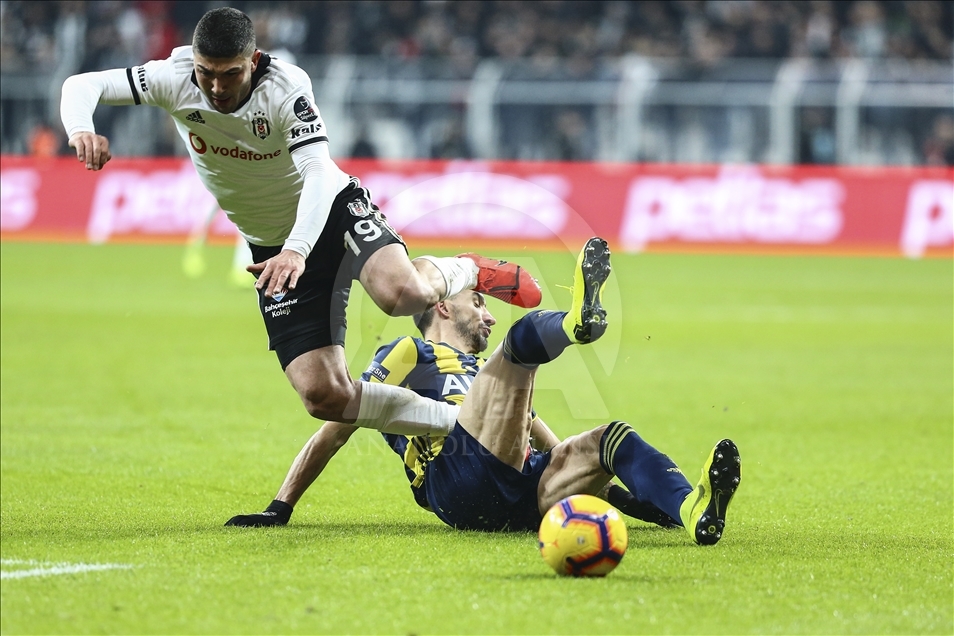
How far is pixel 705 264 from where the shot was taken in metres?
22.7

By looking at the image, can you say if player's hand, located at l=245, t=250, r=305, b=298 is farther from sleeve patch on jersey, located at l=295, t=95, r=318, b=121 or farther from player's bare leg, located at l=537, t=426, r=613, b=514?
player's bare leg, located at l=537, t=426, r=613, b=514

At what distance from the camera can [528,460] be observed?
582 cm

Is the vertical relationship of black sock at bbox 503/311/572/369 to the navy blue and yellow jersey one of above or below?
above

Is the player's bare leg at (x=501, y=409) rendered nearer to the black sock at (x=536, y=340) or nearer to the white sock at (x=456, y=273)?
the black sock at (x=536, y=340)

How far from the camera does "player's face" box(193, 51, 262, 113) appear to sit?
228 inches

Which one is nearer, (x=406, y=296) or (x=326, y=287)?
(x=406, y=296)

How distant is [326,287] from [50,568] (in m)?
2.05

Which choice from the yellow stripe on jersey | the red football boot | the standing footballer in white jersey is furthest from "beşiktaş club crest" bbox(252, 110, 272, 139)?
the yellow stripe on jersey

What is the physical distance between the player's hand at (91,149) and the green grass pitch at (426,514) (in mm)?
1673

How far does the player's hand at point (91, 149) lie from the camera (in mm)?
5656

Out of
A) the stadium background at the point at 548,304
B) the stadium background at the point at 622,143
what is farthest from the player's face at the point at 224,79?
the stadium background at the point at 622,143

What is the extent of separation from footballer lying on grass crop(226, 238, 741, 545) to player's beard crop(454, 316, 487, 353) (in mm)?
299

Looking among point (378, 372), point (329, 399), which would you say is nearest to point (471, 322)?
point (378, 372)

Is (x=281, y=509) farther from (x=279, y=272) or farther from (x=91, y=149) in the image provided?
(x=91, y=149)
